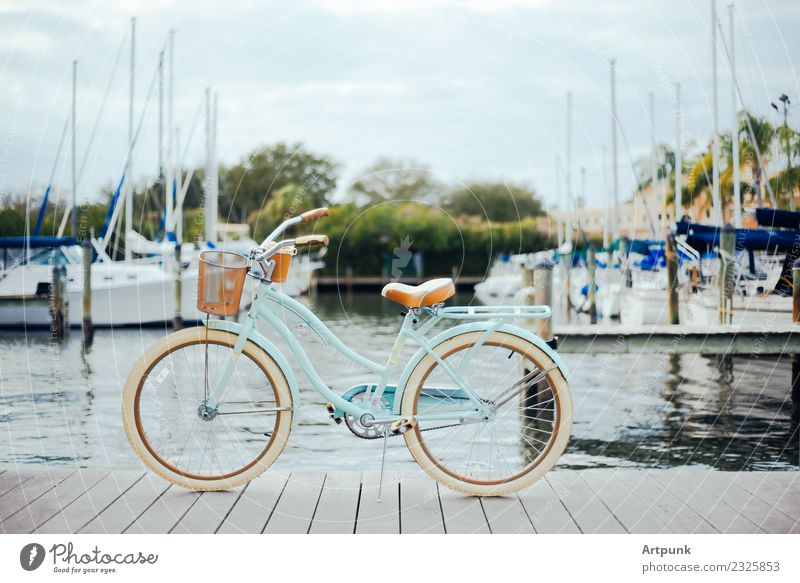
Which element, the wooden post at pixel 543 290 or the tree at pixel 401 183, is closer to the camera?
the tree at pixel 401 183

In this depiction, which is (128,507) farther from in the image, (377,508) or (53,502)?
(377,508)

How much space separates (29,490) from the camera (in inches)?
130

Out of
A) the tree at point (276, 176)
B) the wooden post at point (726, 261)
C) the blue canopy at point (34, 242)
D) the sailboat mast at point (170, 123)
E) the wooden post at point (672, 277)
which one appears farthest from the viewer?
the blue canopy at point (34, 242)

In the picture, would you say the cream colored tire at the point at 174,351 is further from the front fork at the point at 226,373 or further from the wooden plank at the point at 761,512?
the wooden plank at the point at 761,512

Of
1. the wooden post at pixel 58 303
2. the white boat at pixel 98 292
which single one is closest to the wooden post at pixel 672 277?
the white boat at pixel 98 292

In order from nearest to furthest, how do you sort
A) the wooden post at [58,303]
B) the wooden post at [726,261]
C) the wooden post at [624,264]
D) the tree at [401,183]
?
1. the tree at [401,183]
2. the wooden post at [726,261]
3. the wooden post at [58,303]
4. the wooden post at [624,264]

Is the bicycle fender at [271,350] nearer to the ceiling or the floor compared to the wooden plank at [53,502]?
nearer to the ceiling

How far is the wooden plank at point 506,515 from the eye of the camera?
3021mm

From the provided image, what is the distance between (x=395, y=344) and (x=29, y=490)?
1.39 metres

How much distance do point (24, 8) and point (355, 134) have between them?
1.64 m

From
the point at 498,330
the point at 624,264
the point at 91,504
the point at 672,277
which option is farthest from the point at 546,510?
the point at 624,264

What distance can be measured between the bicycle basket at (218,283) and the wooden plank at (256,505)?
649 mm

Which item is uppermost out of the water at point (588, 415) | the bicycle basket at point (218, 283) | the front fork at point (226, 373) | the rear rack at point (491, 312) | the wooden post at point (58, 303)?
the bicycle basket at point (218, 283)

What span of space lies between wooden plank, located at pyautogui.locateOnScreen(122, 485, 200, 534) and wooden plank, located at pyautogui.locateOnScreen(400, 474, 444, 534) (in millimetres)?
723
